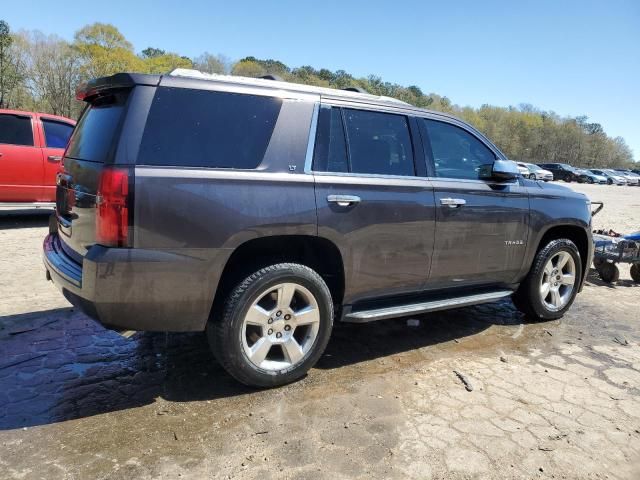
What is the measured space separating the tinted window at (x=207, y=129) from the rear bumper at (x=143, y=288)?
0.56 metres

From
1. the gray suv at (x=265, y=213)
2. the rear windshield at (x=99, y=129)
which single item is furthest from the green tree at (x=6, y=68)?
the gray suv at (x=265, y=213)

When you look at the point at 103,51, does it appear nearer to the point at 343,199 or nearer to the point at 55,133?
the point at 55,133

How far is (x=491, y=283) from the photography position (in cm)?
460

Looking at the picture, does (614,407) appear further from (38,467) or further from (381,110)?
(38,467)

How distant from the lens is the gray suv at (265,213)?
2.86 metres

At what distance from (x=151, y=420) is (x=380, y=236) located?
1907 millimetres

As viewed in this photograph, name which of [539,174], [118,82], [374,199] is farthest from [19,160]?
[539,174]

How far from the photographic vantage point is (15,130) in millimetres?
8734

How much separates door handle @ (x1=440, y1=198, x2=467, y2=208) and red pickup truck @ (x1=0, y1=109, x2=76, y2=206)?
23.9 feet

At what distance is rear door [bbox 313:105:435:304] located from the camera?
11.3 ft

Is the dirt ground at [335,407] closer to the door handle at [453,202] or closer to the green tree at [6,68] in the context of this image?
the door handle at [453,202]

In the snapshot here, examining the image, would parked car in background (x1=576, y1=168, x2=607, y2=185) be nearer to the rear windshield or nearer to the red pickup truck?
the red pickup truck

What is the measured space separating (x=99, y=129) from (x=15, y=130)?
684 cm

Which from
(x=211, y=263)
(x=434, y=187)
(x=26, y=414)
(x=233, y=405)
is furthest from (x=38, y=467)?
(x=434, y=187)
